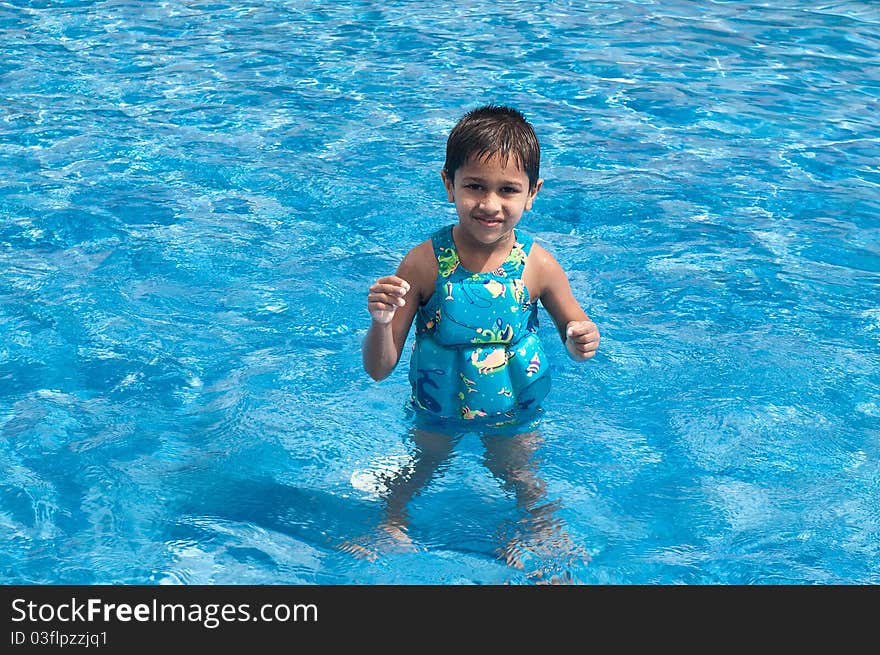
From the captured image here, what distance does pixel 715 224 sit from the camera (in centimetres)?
646

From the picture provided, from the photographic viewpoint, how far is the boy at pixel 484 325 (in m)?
3.62

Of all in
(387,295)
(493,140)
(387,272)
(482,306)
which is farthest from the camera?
(387,272)

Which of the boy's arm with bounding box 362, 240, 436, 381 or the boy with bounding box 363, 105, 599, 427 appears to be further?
the boy with bounding box 363, 105, 599, 427

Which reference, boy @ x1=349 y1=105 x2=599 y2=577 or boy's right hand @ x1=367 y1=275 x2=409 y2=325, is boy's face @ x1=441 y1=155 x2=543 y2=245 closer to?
boy @ x1=349 y1=105 x2=599 y2=577

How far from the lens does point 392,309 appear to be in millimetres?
3475

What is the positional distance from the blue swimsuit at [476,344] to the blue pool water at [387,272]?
0.36 m

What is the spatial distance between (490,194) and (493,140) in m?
0.17

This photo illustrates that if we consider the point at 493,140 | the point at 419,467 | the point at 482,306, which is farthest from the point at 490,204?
the point at 419,467

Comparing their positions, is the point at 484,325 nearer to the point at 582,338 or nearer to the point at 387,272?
the point at 582,338

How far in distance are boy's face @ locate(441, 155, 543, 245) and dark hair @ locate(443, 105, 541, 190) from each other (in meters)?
0.02

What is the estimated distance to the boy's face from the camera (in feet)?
11.8

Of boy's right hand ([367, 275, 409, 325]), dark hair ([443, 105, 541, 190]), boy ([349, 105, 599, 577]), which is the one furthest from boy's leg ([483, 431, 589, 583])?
dark hair ([443, 105, 541, 190])
